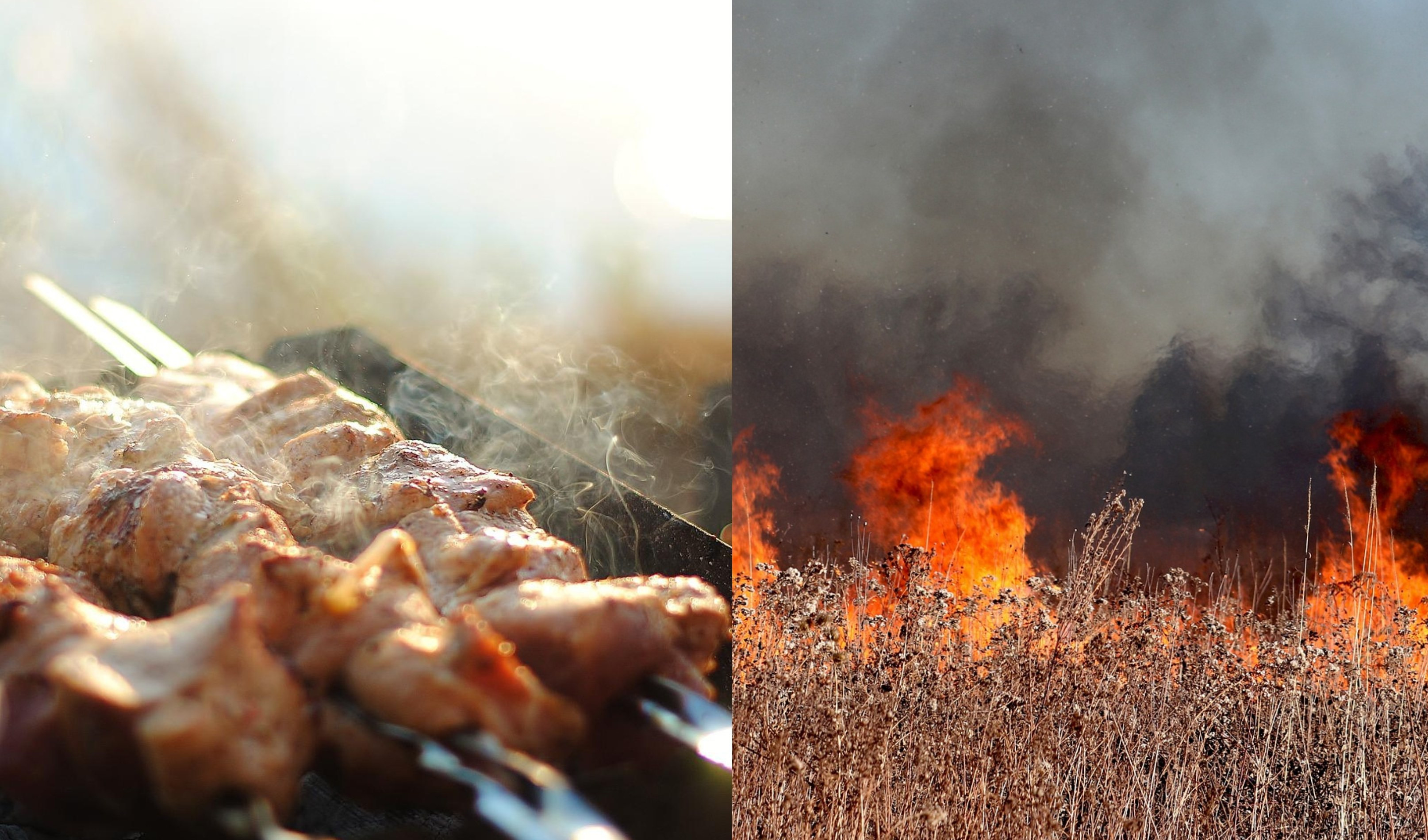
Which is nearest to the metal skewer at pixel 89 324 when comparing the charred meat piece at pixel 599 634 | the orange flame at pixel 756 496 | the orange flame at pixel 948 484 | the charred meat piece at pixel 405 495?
the charred meat piece at pixel 405 495

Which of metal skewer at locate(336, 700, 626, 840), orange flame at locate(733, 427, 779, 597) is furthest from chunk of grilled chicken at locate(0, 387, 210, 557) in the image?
orange flame at locate(733, 427, 779, 597)

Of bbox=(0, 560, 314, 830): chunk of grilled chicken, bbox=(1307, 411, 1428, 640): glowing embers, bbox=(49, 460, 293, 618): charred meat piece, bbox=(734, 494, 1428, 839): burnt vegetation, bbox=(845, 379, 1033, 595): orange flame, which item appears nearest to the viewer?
bbox=(0, 560, 314, 830): chunk of grilled chicken

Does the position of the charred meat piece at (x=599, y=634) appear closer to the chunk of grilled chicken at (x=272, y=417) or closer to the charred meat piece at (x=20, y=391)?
the chunk of grilled chicken at (x=272, y=417)

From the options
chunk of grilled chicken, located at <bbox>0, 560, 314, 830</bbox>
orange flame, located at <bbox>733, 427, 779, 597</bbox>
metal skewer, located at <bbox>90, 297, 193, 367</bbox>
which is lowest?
chunk of grilled chicken, located at <bbox>0, 560, 314, 830</bbox>

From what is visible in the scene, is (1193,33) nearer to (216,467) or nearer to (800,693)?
(800,693)

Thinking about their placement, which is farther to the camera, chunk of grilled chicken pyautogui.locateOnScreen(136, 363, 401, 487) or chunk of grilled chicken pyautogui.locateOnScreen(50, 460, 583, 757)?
chunk of grilled chicken pyautogui.locateOnScreen(136, 363, 401, 487)

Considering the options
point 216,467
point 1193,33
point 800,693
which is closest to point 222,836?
point 216,467

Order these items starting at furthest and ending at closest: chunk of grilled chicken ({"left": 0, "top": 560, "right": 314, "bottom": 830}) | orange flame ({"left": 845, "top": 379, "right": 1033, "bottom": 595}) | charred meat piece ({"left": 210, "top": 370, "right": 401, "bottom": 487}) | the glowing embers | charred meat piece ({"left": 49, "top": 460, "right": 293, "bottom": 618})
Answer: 1. orange flame ({"left": 845, "top": 379, "right": 1033, "bottom": 595})
2. the glowing embers
3. charred meat piece ({"left": 210, "top": 370, "right": 401, "bottom": 487})
4. charred meat piece ({"left": 49, "top": 460, "right": 293, "bottom": 618})
5. chunk of grilled chicken ({"left": 0, "top": 560, "right": 314, "bottom": 830})

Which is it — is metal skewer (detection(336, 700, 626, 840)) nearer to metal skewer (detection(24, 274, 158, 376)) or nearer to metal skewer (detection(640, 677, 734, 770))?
metal skewer (detection(640, 677, 734, 770))
